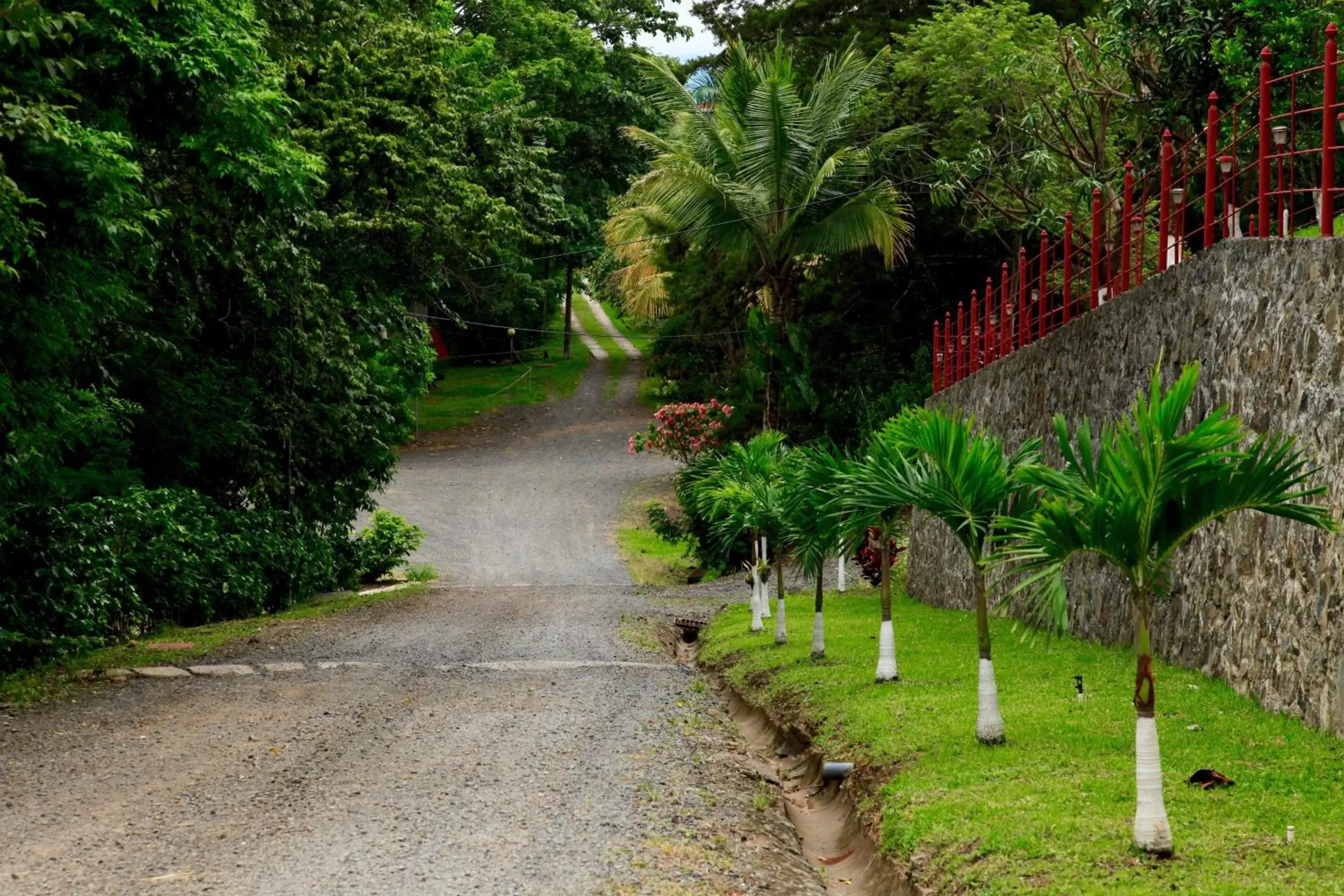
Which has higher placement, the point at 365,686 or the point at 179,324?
the point at 179,324

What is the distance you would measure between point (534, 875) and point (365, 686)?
7.88 m

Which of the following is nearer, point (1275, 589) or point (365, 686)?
point (1275, 589)

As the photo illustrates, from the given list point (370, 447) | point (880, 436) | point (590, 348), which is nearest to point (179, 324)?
point (370, 447)

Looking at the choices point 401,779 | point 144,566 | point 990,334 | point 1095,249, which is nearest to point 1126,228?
point 1095,249

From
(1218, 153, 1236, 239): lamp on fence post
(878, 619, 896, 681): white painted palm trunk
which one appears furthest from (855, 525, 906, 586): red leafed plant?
(1218, 153, 1236, 239): lamp on fence post

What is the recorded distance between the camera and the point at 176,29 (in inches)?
561

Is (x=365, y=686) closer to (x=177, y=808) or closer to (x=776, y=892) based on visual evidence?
(x=177, y=808)

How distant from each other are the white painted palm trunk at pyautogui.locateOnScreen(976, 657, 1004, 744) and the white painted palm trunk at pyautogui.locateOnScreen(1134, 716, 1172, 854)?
2703mm

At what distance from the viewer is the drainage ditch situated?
308 inches

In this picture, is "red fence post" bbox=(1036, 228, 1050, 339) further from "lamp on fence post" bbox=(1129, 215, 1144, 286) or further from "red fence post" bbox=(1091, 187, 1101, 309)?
"lamp on fence post" bbox=(1129, 215, 1144, 286)

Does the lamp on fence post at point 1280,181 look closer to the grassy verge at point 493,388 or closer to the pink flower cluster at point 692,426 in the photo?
the pink flower cluster at point 692,426

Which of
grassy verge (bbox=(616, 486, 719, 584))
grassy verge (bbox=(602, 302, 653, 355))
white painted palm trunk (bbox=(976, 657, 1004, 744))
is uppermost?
grassy verge (bbox=(602, 302, 653, 355))

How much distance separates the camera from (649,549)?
35.0m

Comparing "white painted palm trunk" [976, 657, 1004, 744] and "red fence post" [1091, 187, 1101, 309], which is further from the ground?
"red fence post" [1091, 187, 1101, 309]
